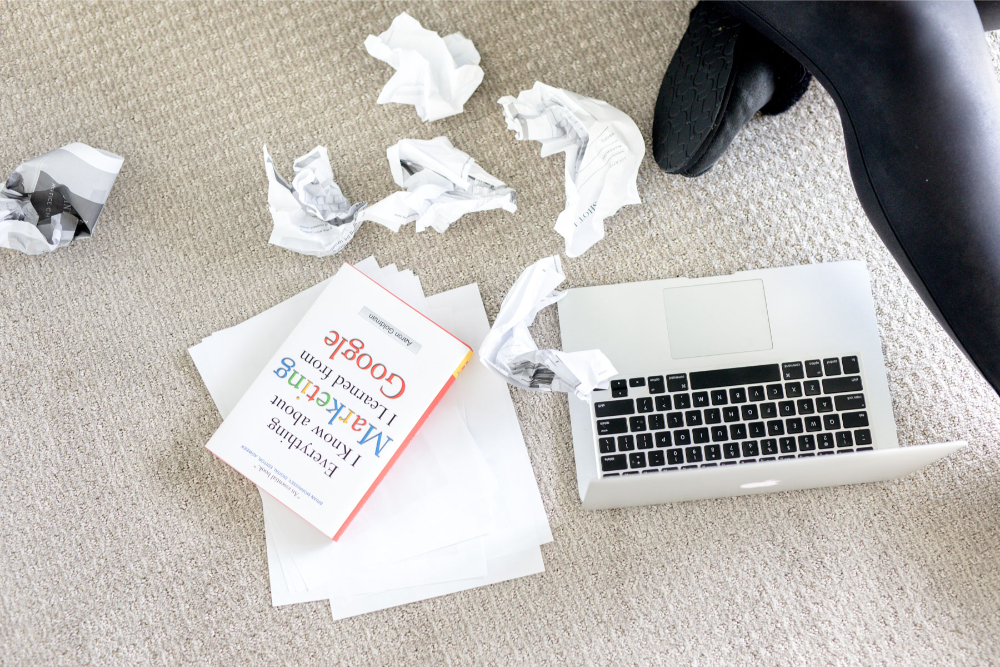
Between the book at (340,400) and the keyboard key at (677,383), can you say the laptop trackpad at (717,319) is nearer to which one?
the keyboard key at (677,383)

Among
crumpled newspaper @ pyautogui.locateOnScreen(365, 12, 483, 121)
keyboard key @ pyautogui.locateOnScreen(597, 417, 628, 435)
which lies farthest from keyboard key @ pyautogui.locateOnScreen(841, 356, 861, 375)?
crumpled newspaper @ pyautogui.locateOnScreen(365, 12, 483, 121)

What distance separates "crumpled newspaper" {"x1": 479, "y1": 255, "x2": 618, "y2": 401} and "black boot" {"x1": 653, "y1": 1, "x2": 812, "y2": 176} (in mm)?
165

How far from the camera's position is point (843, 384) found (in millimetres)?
671

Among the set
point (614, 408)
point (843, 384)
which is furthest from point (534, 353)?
point (843, 384)

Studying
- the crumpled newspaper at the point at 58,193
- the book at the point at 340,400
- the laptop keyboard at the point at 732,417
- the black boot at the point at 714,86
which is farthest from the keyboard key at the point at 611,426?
the crumpled newspaper at the point at 58,193

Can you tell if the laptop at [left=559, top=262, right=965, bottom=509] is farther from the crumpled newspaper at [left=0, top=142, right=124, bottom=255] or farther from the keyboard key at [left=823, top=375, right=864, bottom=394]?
the crumpled newspaper at [left=0, top=142, right=124, bottom=255]

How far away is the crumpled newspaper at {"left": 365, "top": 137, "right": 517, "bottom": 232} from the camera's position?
2.30 feet

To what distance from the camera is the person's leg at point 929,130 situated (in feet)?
1.70

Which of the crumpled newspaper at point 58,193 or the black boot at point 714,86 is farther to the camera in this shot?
the crumpled newspaper at point 58,193

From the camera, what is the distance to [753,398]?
67 centimetres

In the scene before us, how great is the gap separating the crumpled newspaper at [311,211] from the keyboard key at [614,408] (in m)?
0.31

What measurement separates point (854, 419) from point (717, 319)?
0.16 meters

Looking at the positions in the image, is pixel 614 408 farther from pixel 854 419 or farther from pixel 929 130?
pixel 929 130

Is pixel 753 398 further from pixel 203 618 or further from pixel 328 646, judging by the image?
pixel 203 618
